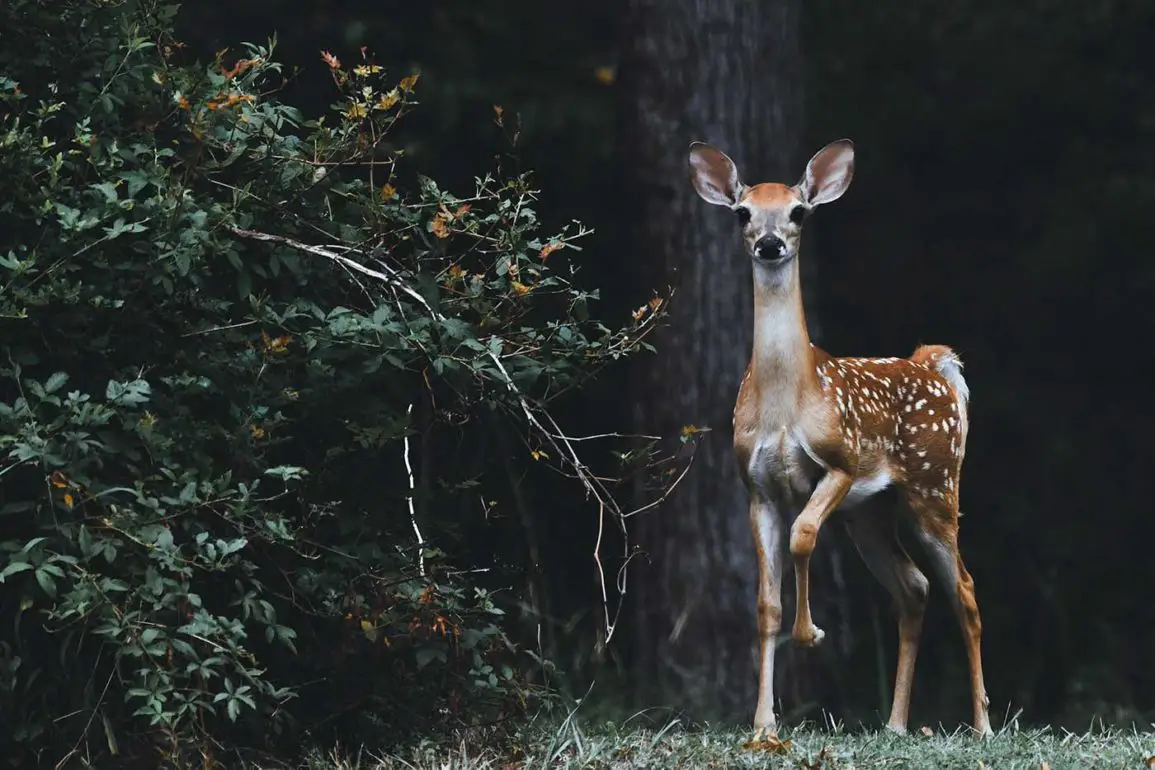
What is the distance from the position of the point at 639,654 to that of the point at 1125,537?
378 cm

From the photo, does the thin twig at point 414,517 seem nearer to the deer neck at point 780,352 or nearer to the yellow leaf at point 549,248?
the yellow leaf at point 549,248

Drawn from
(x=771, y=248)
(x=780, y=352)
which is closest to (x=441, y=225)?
(x=771, y=248)

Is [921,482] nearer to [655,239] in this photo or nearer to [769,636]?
[769,636]

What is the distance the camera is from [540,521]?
34.8ft

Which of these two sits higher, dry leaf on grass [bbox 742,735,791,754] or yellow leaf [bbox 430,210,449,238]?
yellow leaf [bbox 430,210,449,238]

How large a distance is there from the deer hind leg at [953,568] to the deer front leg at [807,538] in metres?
0.70

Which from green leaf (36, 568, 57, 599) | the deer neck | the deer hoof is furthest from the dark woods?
the deer hoof

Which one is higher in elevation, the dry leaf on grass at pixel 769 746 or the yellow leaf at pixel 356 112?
the yellow leaf at pixel 356 112

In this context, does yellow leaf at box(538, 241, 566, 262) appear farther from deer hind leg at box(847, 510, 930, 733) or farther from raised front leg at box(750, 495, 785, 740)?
deer hind leg at box(847, 510, 930, 733)

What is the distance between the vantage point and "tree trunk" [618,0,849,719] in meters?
8.58

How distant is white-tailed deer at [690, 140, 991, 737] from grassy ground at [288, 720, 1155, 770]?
0.31 metres

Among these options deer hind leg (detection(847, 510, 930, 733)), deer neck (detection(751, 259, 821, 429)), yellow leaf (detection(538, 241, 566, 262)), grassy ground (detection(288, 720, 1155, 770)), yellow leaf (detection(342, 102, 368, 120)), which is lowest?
grassy ground (detection(288, 720, 1155, 770))

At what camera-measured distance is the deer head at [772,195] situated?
6781 mm

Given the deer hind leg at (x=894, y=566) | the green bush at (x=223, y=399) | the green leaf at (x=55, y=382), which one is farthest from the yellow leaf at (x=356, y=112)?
the deer hind leg at (x=894, y=566)
